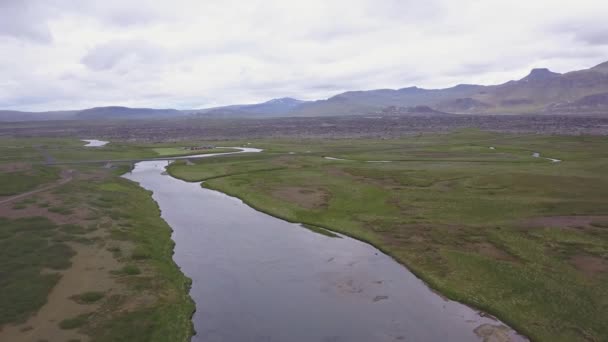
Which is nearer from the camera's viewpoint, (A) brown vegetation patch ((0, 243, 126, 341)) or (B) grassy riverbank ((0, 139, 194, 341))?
(A) brown vegetation patch ((0, 243, 126, 341))

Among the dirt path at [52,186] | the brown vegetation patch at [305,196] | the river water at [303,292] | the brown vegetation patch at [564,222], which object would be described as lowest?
the river water at [303,292]

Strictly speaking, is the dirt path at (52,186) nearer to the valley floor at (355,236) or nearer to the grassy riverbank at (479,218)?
the valley floor at (355,236)

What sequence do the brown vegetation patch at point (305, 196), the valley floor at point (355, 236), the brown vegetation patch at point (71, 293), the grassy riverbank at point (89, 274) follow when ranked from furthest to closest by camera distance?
the brown vegetation patch at point (305, 196)
the valley floor at point (355, 236)
the grassy riverbank at point (89, 274)
the brown vegetation patch at point (71, 293)

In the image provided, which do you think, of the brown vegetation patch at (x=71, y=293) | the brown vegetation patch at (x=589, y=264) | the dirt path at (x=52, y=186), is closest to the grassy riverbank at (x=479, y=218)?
the brown vegetation patch at (x=589, y=264)

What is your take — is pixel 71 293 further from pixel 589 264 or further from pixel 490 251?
pixel 589 264

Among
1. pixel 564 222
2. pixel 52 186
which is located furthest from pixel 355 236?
pixel 52 186

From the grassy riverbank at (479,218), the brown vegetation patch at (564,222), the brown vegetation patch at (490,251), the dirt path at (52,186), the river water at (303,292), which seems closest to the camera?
the river water at (303,292)

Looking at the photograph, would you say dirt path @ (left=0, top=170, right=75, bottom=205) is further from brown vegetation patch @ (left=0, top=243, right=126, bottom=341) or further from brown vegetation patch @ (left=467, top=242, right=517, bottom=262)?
brown vegetation patch @ (left=467, top=242, right=517, bottom=262)

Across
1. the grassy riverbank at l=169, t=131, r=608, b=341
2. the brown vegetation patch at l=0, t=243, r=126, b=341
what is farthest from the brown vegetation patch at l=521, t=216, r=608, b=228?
the brown vegetation patch at l=0, t=243, r=126, b=341
